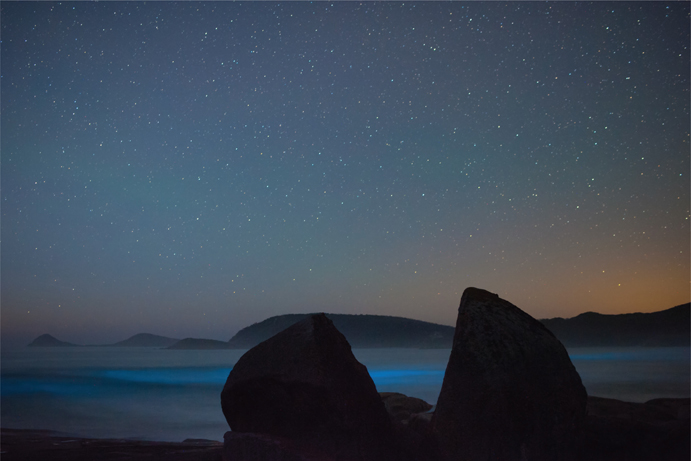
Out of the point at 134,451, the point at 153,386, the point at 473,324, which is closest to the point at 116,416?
the point at 153,386

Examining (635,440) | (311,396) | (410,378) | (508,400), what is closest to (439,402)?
(508,400)

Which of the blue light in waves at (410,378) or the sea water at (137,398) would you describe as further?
the blue light in waves at (410,378)

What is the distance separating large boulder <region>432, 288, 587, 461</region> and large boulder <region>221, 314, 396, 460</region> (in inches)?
43.9

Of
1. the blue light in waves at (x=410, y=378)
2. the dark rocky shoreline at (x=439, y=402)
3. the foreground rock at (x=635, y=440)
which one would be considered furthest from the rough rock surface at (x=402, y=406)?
the blue light in waves at (x=410, y=378)

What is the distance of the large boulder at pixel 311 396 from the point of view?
21.0ft

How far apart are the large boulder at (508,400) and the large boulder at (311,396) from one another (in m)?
1.12

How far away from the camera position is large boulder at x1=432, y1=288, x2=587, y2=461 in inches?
257

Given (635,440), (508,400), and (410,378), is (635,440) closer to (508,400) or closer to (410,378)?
(508,400)

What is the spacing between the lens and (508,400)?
258 inches

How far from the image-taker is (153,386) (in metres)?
36.5

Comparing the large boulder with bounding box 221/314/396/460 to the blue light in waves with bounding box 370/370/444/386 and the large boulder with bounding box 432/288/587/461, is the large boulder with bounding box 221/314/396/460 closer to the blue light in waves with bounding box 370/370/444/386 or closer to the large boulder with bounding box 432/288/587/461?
the large boulder with bounding box 432/288/587/461

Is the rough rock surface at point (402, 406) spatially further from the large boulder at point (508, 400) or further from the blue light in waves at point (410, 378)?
the blue light in waves at point (410, 378)

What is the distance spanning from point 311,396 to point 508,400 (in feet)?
9.34

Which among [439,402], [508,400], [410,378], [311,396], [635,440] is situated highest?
[311,396]
